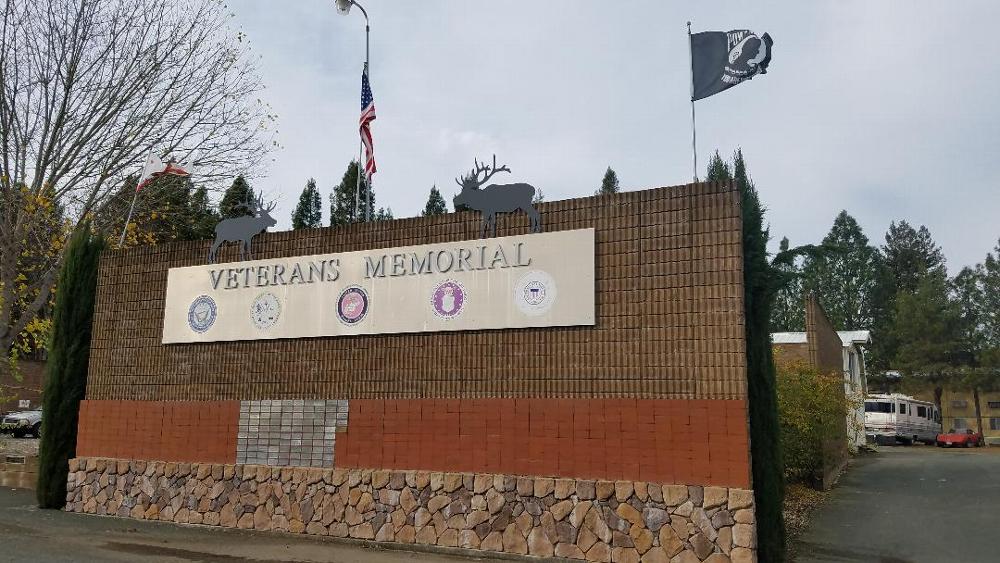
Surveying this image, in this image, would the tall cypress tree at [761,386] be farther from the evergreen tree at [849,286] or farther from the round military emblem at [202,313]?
the evergreen tree at [849,286]

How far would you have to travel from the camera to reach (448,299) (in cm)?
1185

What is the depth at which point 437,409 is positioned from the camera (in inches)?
454

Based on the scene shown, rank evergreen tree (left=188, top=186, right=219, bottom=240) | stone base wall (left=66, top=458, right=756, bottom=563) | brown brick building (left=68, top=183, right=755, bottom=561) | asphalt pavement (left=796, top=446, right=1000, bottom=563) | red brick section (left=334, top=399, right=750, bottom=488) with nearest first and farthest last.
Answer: stone base wall (left=66, top=458, right=756, bottom=563) < red brick section (left=334, top=399, right=750, bottom=488) < brown brick building (left=68, top=183, right=755, bottom=561) < asphalt pavement (left=796, top=446, right=1000, bottom=563) < evergreen tree (left=188, top=186, right=219, bottom=240)

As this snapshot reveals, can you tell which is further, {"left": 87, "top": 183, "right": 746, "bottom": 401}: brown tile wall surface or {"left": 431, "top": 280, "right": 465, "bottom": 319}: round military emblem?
{"left": 431, "top": 280, "right": 465, "bottom": 319}: round military emblem

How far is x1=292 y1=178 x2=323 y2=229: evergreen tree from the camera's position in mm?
43875

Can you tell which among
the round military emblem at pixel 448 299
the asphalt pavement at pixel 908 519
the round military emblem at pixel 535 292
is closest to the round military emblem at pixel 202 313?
the round military emblem at pixel 448 299

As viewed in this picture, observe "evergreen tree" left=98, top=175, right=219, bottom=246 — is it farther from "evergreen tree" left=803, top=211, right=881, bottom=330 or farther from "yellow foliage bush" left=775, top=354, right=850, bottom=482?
"evergreen tree" left=803, top=211, right=881, bottom=330

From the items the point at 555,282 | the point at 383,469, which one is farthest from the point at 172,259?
the point at 555,282

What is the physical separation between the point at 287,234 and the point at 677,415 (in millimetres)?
7317

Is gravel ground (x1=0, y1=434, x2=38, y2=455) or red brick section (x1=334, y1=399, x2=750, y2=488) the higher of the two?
red brick section (x1=334, y1=399, x2=750, y2=488)

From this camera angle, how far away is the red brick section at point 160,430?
13133 mm

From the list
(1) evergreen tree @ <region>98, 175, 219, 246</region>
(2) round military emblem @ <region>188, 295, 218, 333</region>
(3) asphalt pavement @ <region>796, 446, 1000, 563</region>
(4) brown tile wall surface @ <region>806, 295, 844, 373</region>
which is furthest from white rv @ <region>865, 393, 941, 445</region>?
(2) round military emblem @ <region>188, 295, 218, 333</region>

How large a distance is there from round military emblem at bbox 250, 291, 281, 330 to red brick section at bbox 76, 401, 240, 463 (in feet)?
4.60

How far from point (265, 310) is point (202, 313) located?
4.56 feet
